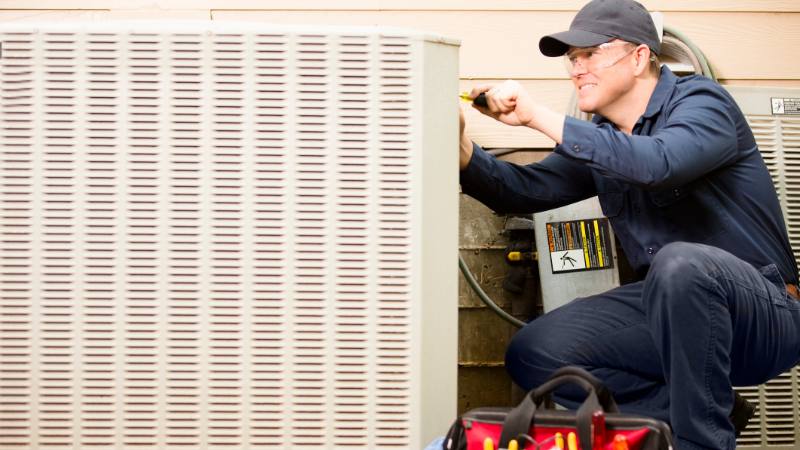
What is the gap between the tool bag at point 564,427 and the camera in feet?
4.36

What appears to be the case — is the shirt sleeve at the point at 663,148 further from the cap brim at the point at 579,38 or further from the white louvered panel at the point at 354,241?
the white louvered panel at the point at 354,241

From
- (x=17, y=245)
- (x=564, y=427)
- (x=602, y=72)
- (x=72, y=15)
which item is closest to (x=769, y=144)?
(x=602, y=72)

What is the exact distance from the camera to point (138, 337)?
1.47m

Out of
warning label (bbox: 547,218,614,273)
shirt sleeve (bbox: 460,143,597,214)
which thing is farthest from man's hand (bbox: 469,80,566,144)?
warning label (bbox: 547,218,614,273)

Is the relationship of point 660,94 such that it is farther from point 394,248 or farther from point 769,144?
point 394,248

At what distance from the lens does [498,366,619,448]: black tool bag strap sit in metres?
1.32

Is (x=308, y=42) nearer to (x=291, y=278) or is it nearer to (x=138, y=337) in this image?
(x=291, y=278)

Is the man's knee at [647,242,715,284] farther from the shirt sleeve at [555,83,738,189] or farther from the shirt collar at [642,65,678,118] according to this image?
the shirt collar at [642,65,678,118]

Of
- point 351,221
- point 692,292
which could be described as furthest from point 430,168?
point 692,292

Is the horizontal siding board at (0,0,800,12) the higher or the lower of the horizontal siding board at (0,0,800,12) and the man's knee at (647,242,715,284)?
the higher

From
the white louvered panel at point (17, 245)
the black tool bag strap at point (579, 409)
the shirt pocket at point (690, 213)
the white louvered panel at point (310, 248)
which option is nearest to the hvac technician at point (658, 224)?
the shirt pocket at point (690, 213)

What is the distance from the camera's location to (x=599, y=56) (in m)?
1.91

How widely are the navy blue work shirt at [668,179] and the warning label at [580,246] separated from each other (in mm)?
121

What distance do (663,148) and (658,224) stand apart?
Result: 0.29m
